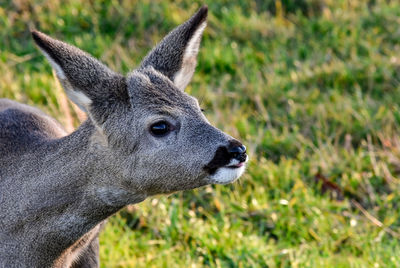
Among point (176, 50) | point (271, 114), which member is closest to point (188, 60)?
point (176, 50)

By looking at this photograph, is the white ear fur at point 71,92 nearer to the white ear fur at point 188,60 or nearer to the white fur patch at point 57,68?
the white fur patch at point 57,68

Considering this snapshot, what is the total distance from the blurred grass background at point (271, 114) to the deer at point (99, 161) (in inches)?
22.4

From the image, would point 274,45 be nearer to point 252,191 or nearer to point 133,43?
point 133,43

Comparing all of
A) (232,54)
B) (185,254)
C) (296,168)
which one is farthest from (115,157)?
(232,54)

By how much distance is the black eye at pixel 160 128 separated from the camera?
428cm

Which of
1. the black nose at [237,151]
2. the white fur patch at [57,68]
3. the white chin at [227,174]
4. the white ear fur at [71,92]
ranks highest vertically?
the white fur patch at [57,68]

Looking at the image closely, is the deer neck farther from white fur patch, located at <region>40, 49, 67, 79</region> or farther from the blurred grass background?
the blurred grass background

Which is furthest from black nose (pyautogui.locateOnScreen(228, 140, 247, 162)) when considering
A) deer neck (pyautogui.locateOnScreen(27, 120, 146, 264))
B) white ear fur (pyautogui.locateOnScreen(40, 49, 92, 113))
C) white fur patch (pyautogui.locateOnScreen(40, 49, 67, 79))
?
white fur patch (pyautogui.locateOnScreen(40, 49, 67, 79))

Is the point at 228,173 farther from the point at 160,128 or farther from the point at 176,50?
the point at 176,50

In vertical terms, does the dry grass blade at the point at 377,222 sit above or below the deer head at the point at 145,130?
below

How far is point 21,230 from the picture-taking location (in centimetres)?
458

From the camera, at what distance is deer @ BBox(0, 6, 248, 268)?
4.22 m

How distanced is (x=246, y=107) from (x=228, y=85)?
52cm

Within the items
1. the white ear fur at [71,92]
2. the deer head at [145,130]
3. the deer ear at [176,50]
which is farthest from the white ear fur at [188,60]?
the white ear fur at [71,92]
